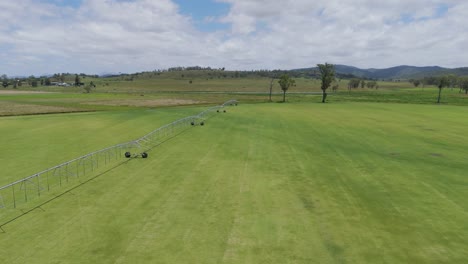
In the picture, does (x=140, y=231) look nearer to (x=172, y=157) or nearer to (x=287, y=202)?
(x=287, y=202)

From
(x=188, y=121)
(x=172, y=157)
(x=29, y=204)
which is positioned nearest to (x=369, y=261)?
(x=29, y=204)

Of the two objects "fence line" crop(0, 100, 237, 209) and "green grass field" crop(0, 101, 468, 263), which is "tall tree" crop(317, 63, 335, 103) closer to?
"green grass field" crop(0, 101, 468, 263)

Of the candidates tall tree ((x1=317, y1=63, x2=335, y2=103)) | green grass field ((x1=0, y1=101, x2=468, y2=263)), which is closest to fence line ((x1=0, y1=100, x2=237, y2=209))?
green grass field ((x1=0, y1=101, x2=468, y2=263))

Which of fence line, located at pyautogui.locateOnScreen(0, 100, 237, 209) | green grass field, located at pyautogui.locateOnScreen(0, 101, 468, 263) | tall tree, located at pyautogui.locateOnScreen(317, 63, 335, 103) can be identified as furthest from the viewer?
tall tree, located at pyautogui.locateOnScreen(317, 63, 335, 103)

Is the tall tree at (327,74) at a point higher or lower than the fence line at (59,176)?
higher

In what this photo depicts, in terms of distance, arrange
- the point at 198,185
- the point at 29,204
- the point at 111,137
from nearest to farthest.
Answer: the point at 29,204, the point at 198,185, the point at 111,137

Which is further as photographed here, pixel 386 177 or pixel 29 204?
pixel 386 177

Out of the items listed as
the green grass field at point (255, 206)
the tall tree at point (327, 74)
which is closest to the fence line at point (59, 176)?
the green grass field at point (255, 206)

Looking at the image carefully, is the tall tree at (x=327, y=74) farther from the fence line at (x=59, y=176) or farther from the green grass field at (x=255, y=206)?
the fence line at (x=59, y=176)
